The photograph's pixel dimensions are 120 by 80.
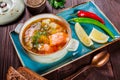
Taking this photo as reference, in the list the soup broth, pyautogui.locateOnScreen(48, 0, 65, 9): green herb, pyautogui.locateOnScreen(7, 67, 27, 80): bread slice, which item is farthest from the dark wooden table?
pyautogui.locateOnScreen(7, 67, 27, 80): bread slice

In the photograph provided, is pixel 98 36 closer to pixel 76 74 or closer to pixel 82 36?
pixel 82 36

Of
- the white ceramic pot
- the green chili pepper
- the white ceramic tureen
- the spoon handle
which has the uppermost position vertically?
the white ceramic tureen

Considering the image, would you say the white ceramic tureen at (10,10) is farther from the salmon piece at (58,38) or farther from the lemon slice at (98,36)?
the lemon slice at (98,36)

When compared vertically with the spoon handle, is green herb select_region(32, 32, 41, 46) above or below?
above

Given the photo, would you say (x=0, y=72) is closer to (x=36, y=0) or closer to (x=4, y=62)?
(x=4, y=62)

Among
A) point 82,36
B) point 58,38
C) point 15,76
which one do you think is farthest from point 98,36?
point 15,76

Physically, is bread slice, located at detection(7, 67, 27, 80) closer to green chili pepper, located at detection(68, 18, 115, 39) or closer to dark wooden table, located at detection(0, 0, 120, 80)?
dark wooden table, located at detection(0, 0, 120, 80)

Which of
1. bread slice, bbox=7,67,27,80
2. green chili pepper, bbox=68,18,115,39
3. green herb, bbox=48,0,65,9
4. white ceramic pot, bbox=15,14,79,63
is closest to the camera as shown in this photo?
bread slice, bbox=7,67,27,80

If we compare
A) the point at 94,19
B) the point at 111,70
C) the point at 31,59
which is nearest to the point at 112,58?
the point at 111,70
